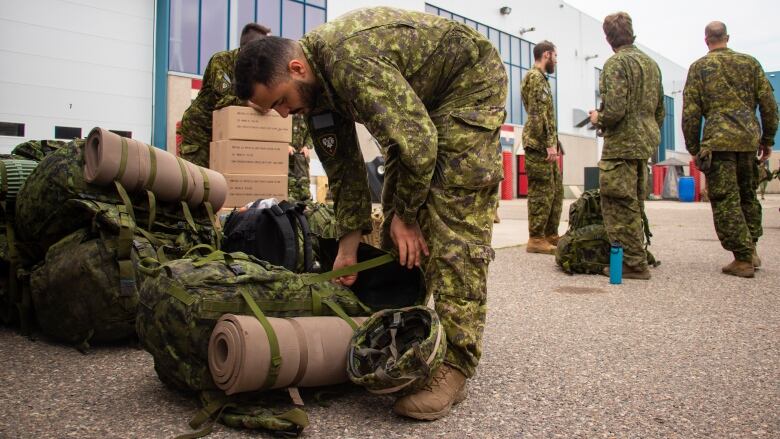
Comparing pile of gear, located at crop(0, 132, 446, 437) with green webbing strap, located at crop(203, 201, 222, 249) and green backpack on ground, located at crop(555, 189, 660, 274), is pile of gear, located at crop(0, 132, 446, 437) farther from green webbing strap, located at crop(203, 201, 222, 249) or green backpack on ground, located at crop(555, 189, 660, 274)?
green backpack on ground, located at crop(555, 189, 660, 274)

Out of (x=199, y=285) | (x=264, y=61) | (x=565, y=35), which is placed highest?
(x=565, y=35)

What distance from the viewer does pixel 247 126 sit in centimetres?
553

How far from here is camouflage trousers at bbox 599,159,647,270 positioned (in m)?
5.16

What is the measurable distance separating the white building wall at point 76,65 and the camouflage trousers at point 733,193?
1128 centimetres

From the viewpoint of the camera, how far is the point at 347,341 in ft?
7.28

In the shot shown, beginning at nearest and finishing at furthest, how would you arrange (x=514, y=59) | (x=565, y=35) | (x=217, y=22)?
(x=217, y=22), (x=514, y=59), (x=565, y=35)

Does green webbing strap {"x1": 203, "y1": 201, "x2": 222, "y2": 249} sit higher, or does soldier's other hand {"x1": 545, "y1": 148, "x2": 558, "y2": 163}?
soldier's other hand {"x1": 545, "y1": 148, "x2": 558, "y2": 163}

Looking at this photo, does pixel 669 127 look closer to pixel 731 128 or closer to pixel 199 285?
pixel 731 128

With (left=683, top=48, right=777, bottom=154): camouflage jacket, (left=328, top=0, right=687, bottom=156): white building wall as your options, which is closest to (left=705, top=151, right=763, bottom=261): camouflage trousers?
(left=683, top=48, right=777, bottom=154): camouflage jacket

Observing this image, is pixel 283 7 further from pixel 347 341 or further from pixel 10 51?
pixel 347 341

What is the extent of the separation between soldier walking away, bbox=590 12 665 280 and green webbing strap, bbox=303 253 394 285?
3338 mm

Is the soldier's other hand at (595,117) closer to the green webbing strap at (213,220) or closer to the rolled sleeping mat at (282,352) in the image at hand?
the green webbing strap at (213,220)

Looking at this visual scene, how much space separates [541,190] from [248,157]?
3214 millimetres

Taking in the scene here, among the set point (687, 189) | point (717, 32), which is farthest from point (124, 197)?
point (687, 189)
